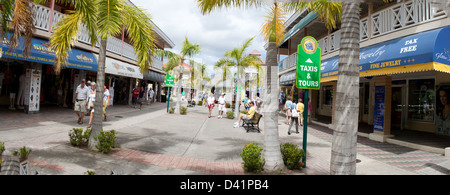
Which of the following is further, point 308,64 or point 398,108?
point 398,108

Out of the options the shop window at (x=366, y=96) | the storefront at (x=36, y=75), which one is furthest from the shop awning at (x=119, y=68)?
the shop window at (x=366, y=96)

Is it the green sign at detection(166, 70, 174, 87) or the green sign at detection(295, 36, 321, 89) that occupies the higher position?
the green sign at detection(166, 70, 174, 87)

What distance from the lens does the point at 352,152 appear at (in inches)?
137

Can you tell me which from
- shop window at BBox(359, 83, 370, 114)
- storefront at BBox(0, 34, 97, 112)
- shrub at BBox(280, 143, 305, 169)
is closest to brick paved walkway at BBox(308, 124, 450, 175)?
shrub at BBox(280, 143, 305, 169)

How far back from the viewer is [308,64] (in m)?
4.93

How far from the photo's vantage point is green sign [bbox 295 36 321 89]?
16.0 feet

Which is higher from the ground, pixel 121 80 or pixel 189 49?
pixel 189 49

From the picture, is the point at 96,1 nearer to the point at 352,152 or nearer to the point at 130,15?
the point at 130,15

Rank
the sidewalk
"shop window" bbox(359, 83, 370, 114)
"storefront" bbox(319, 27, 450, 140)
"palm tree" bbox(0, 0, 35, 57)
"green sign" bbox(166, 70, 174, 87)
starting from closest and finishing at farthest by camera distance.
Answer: the sidewalk < "palm tree" bbox(0, 0, 35, 57) < "storefront" bbox(319, 27, 450, 140) < "shop window" bbox(359, 83, 370, 114) < "green sign" bbox(166, 70, 174, 87)

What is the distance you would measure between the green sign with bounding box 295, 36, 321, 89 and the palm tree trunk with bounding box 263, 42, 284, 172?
0.56 meters

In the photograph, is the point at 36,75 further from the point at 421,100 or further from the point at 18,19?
the point at 421,100

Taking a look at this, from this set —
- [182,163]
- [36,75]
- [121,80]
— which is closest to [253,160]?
[182,163]

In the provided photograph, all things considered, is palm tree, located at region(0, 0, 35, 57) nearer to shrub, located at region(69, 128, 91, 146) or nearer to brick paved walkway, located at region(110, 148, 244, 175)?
shrub, located at region(69, 128, 91, 146)

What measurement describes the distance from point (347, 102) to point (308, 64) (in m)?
1.70
